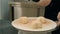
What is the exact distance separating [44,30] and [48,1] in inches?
9.2

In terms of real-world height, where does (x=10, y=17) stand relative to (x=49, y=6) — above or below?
below

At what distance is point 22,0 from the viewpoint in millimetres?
859

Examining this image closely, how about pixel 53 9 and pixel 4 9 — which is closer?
pixel 53 9

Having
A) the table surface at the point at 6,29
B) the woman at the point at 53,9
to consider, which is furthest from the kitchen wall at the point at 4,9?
the woman at the point at 53,9

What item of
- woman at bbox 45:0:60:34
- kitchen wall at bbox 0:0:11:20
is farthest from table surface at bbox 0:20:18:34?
woman at bbox 45:0:60:34

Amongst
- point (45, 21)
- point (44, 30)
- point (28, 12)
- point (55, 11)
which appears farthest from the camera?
point (28, 12)

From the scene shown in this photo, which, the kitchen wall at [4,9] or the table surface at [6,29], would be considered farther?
the kitchen wall at [4,9]

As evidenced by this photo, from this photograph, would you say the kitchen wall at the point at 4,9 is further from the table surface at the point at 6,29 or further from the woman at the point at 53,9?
the woman at the point at 53,9

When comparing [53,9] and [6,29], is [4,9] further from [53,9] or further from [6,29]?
[53,9]

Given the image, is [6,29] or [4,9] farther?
[4,9]

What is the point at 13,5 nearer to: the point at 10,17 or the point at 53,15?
the point at 10,17

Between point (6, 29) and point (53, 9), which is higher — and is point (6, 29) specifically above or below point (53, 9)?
below

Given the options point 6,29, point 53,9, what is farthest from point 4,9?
point 53,9

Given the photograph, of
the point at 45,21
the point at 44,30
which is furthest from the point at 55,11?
the point at 44,30
